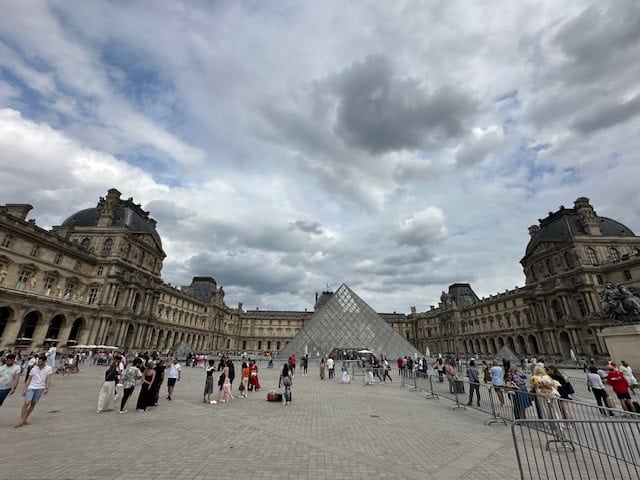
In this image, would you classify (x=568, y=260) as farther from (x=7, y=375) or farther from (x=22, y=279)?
(x=22, y=279)

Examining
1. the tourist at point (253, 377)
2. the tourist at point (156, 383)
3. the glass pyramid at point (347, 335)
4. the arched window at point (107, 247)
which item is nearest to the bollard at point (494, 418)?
the tourist at point (253, 377)

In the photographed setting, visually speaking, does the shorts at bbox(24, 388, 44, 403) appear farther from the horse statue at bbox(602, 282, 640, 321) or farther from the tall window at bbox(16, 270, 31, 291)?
the tall window at bbox(16, 270, 31, 291)

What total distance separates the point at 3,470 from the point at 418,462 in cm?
625

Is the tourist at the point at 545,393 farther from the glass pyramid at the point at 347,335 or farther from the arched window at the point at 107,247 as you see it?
the arched window at the point at 107,247

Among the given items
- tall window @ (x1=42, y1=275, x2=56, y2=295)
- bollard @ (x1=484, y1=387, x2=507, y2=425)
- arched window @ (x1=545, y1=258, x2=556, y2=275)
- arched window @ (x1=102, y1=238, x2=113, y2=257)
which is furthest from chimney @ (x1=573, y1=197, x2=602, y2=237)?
tall window @ (x1=42, y1=275, x2=56, y2=295)

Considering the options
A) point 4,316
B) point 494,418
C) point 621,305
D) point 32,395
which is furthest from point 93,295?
point 621,305

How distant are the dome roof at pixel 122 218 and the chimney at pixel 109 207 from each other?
2.34 ft

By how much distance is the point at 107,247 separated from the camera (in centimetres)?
4100

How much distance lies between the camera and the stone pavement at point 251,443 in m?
4.58

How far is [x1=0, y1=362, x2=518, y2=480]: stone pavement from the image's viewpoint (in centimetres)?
458

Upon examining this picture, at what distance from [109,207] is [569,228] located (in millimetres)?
68329

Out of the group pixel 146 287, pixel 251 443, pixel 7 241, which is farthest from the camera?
pixel 146 287

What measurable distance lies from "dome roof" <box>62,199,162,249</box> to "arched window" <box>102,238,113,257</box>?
9.67 feet

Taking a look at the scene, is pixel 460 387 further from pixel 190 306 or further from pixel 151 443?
pixel 190 306
